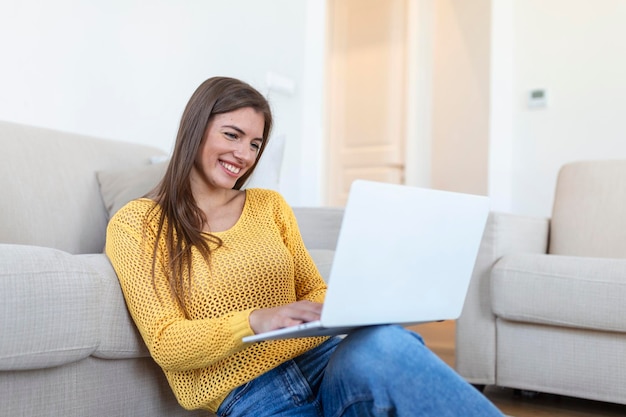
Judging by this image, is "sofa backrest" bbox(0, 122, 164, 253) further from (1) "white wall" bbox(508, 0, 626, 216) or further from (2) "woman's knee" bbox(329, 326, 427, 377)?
(1) "white wall" bbox(508, 0, 626, 216)

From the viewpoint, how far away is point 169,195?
1311mm

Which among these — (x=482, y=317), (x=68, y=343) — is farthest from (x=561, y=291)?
(x=68, y=343)

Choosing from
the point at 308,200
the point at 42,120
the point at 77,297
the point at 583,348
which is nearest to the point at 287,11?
the point at 308,200

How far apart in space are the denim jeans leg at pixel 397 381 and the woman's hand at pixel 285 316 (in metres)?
0.08

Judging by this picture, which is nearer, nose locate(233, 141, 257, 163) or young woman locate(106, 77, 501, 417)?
young woman locate(106, 77, 501, 417)

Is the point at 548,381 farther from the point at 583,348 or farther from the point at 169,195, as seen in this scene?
the point at 169,195

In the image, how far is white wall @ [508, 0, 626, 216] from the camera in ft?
12.8

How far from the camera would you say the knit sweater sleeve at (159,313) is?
1100 millimetres

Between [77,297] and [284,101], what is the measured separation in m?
2.47

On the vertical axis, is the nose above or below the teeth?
above

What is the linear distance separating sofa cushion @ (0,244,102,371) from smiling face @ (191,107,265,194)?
297 mm

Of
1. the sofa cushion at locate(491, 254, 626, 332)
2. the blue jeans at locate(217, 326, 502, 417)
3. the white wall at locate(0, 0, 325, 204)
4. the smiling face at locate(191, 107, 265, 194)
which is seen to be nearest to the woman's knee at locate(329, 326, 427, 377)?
the blue jeans at locate(217, 326, 502, 417)

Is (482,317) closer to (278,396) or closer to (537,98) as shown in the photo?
(278,396)

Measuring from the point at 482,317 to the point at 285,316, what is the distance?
1280 mm
